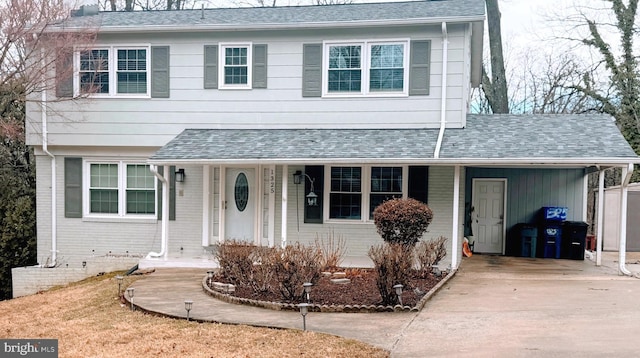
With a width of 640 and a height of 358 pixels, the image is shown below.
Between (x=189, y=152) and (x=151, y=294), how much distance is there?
3654 mm

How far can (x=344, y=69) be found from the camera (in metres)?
12.2

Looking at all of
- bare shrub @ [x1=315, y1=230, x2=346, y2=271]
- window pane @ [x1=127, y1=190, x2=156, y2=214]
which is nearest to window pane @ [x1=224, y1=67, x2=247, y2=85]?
window pane @ [x1=127, y1=190, x2=156, y2=214]

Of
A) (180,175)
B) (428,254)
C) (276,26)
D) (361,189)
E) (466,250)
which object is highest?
(276,26)

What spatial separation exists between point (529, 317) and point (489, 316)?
50 cm

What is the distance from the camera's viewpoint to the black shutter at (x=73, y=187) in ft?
42.6

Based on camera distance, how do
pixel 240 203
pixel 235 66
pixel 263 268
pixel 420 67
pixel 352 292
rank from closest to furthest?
pixel 263 268
pixel 352 292
pixel 420 67
pixel 235 66
pixel 240 203

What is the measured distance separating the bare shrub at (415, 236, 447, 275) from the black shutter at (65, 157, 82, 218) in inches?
315

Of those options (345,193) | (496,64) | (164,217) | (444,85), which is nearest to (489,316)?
(345,193)

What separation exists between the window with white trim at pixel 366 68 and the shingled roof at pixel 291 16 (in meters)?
0.57

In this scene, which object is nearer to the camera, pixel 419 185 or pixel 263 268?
pixel 263 268

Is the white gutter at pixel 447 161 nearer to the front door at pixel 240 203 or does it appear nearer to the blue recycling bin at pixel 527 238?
the front door at pixel 240 203

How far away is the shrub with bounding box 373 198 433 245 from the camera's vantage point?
9945mm

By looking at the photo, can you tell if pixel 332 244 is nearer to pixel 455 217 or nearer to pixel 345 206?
pixel 345 206

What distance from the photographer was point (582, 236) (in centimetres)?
1298
